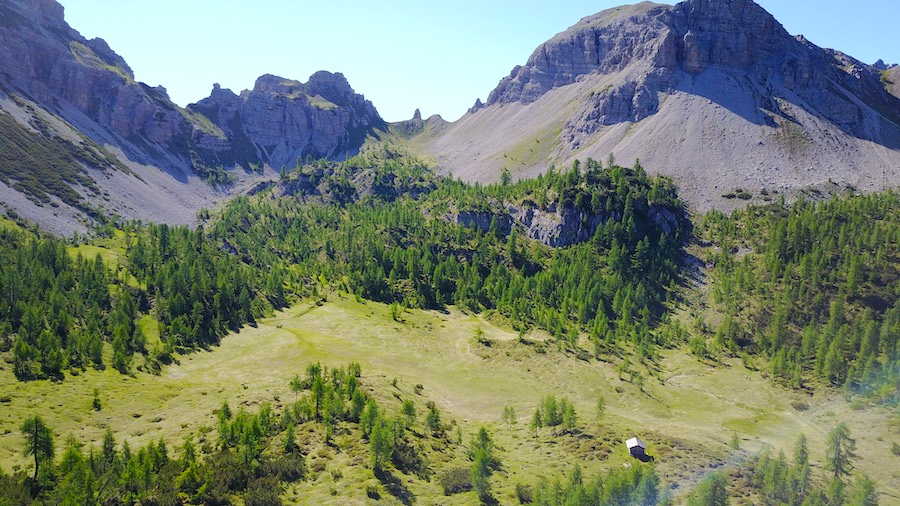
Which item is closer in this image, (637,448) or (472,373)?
(637,448)

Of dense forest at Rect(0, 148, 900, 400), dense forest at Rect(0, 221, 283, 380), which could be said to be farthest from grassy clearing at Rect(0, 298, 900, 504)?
dense forest at Rect(0, 148, 900, 400)

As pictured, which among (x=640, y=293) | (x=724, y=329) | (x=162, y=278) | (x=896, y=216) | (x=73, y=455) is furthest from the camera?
(x=896, y=216)

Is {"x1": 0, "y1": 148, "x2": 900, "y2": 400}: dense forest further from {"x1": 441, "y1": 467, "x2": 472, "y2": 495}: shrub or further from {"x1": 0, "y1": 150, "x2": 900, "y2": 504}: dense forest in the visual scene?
{"x1": 441, "y1": 467, "x2": 472, "y2": 495}: shrub

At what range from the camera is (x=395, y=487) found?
6919 centimetres

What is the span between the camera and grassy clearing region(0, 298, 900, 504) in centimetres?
7775

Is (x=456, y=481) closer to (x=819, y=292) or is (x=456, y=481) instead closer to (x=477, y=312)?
(x=477, y=312)

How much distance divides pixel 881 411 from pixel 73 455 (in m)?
138

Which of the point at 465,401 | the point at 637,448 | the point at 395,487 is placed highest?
the point at 637,448

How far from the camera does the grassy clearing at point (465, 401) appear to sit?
255 ft

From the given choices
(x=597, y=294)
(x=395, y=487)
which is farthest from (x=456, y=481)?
(x=597, y=294)

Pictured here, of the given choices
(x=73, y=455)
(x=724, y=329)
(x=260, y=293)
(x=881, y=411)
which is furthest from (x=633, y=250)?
(x=73, y=455)

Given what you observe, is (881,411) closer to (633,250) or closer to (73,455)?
(633,250)

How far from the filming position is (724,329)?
142750mm

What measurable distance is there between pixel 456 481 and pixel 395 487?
846 centimetres
